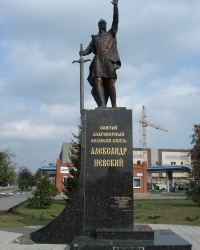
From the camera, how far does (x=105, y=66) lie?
8.72 metres

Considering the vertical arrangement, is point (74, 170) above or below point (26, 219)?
above

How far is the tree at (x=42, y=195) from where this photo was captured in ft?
69.8

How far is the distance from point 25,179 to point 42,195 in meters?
46.8

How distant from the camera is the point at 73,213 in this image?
789cm

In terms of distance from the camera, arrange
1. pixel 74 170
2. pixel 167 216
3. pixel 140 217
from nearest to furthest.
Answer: pixel 140 217
pixel 167 216
pixel 74 170

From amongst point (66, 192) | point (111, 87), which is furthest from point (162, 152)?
point (111, 87)

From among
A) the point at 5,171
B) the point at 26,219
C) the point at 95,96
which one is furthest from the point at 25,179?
the point at 95,96

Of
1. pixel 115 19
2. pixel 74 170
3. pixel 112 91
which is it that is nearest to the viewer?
pixel 115 19

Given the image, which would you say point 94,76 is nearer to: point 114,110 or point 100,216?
point 114,110

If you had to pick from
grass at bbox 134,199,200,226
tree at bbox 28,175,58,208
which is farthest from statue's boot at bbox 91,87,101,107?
tree at bbox 28,175,58,208

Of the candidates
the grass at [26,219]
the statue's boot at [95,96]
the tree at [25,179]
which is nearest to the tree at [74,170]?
the grass at [26,219]

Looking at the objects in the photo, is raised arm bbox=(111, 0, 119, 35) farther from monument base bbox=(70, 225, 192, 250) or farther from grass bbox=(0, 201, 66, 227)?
grass bbox=(0, 201, 66, 227)

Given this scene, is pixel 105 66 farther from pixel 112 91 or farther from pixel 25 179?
pixel 25 179

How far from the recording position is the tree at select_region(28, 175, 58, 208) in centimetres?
2127
